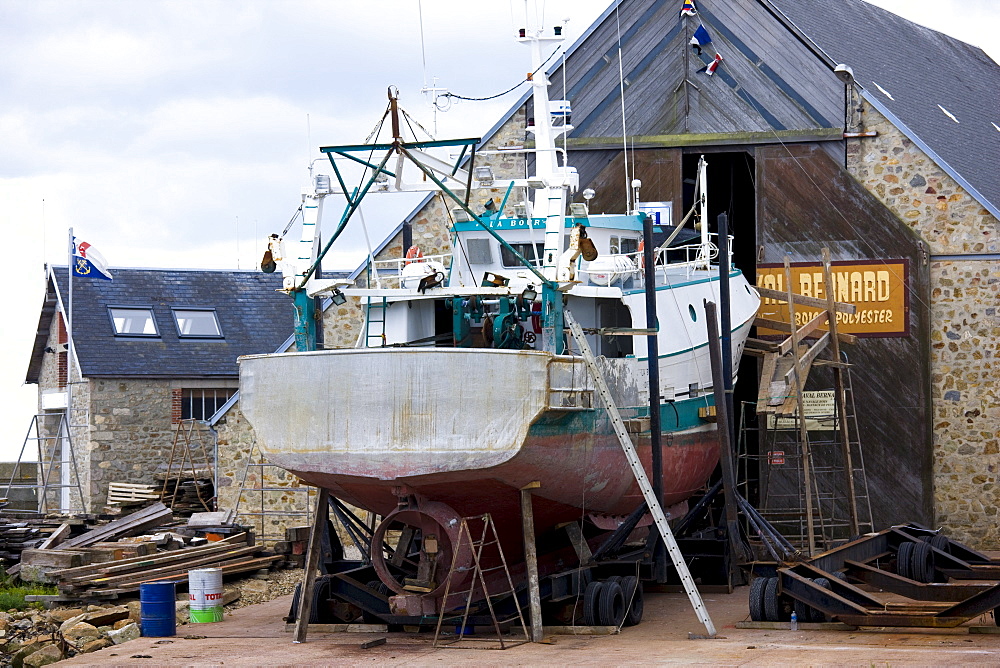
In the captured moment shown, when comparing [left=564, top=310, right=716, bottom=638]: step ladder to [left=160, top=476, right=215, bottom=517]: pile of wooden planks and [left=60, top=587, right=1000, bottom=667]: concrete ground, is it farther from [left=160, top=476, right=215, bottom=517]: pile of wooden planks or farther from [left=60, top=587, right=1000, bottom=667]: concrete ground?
[left=160, top=476, right=215, bottom=517]: pile of wooden planks

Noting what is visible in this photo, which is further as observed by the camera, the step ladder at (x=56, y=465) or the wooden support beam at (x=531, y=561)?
the step ladder at (x=56, y=465)

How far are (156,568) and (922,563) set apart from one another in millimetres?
9554

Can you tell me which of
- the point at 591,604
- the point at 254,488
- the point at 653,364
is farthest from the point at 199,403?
the point at 591,604

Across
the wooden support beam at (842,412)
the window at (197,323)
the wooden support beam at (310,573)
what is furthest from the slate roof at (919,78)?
the window at (197,323)

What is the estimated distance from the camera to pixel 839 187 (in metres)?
20.6

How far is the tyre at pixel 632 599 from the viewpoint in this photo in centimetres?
1411

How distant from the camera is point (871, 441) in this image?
2012cm

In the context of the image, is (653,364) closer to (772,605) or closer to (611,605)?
(611,605)

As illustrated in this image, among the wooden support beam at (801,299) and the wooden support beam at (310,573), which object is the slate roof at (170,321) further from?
the wooden support beam at (310,573)

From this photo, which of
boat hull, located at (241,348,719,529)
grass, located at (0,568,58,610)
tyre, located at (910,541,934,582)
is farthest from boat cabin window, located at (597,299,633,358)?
grass, located at (0,568,58,610)

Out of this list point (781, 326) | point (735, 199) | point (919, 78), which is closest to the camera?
point (781, 326)

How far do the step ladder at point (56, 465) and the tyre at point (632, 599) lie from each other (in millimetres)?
15298

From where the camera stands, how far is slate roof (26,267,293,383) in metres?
28.4

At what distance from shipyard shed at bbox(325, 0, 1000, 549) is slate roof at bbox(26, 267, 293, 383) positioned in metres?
7.98
